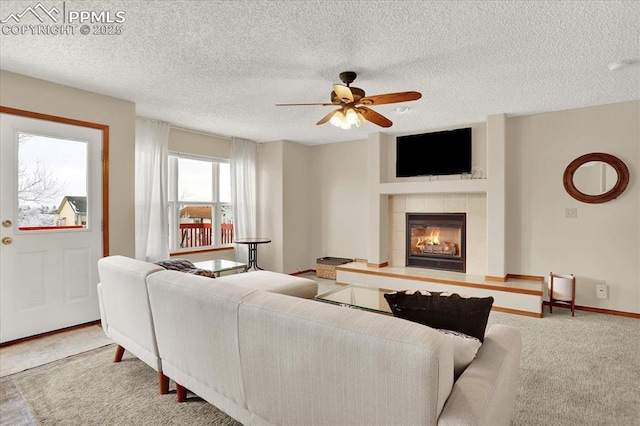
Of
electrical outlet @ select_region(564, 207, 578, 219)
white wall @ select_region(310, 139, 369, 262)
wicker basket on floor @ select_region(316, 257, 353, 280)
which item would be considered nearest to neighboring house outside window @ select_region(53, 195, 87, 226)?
wicker basket on floor @ select_region(316, 257, 353, 280)

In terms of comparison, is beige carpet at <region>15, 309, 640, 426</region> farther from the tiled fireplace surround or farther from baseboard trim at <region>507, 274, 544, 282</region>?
the tiled fireplace surround

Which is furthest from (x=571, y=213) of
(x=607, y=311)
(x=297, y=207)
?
(x=297, y=207)

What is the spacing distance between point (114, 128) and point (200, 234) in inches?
85.5

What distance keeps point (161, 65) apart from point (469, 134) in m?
3.92

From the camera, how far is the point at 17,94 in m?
2.86

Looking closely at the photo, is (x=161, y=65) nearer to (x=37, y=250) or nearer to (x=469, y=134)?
(x=37, y=250)

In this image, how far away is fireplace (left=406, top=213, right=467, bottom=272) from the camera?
475 cm

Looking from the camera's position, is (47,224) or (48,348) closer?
(48,348)

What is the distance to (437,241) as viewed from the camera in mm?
4992

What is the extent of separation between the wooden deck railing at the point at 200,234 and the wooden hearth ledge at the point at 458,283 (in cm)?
199

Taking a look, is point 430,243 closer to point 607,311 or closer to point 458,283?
point 458,283

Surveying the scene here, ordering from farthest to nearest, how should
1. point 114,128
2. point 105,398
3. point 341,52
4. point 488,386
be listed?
point 114,128 < point 341,52 < point 105,398 < point 488,386

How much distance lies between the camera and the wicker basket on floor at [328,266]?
552cm

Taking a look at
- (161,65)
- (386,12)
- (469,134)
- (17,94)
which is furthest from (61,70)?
(469,134)
